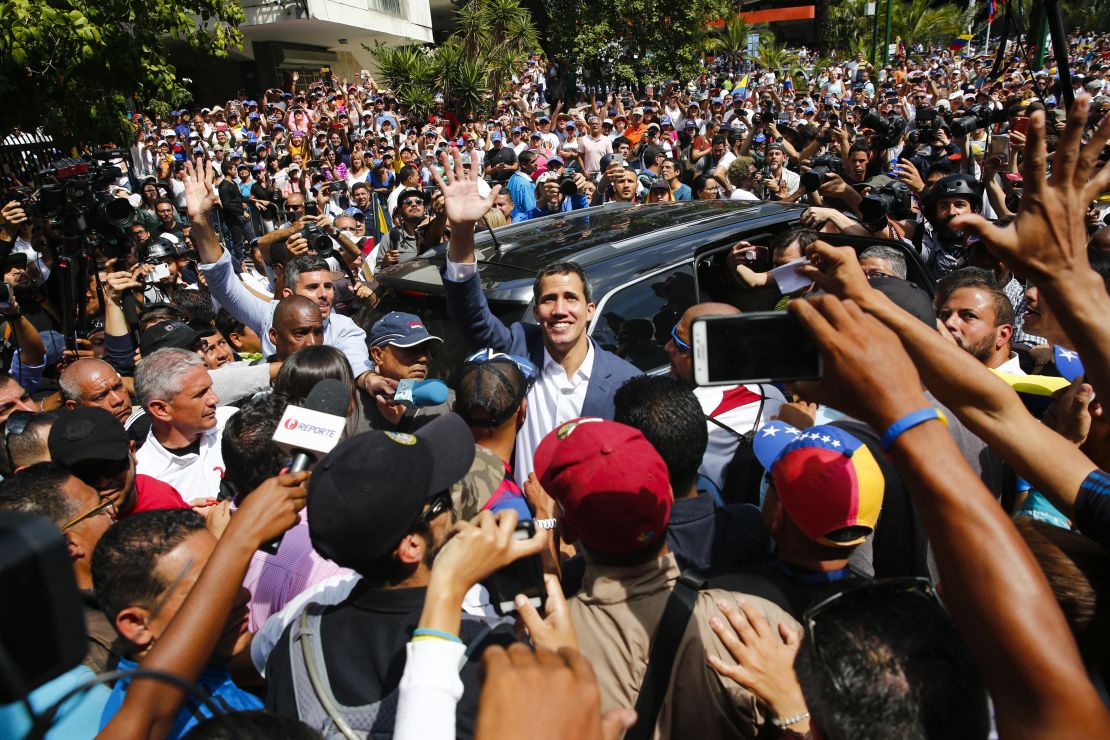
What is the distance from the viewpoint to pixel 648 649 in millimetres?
1702

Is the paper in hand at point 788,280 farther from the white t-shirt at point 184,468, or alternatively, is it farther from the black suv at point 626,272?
the white t-shirt at point 184,468

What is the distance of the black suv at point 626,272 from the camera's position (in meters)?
3.84

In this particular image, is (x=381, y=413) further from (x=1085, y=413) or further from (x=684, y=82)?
(x=684, y=82)

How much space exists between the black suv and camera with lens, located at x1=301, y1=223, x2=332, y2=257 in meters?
1.29

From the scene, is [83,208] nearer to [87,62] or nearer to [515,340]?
[515,340]

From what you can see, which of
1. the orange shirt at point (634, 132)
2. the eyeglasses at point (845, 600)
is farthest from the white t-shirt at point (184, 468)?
the orange shirt at point (634, 132)

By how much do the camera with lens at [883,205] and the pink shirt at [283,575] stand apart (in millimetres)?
3755

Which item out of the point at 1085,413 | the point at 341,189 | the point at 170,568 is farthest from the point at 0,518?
the point at 341,189

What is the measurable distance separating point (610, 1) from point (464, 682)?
86.7 ft

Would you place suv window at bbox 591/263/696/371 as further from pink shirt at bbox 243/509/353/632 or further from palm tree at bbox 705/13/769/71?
palm tree at bbox 705/13/769/71

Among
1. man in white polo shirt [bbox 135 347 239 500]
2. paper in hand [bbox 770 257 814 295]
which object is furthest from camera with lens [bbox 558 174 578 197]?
paper in hand [bbox 770 257 814 295]

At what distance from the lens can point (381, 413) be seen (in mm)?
3527

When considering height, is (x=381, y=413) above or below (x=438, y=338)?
below

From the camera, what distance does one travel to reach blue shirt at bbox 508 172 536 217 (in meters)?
8.81
